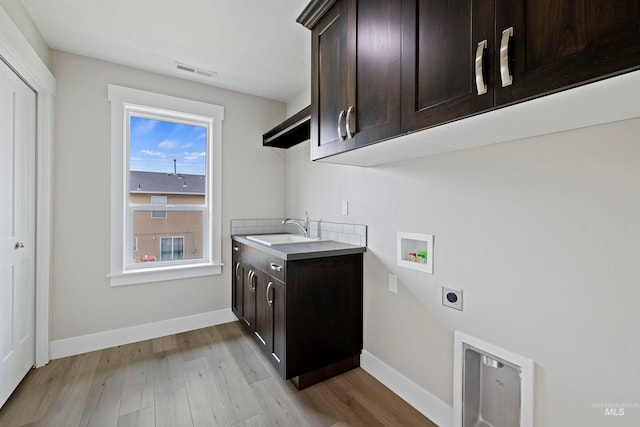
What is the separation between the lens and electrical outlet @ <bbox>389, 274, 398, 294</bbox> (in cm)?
195

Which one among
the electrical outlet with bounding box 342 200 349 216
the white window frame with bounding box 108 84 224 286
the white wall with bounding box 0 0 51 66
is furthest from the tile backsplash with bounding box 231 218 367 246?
the white wall with bounding box 0 0 51 66

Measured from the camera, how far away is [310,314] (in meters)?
1.98

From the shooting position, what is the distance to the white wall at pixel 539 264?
104 cm

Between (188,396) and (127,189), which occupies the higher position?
(127,189)

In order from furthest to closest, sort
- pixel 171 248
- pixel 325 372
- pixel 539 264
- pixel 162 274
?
pixel 171 248, pixel 162 274, pixel 325 372, pixel 539 264

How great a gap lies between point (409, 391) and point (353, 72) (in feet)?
6.49

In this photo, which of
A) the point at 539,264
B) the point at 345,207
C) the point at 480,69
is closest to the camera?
the point at 480,69

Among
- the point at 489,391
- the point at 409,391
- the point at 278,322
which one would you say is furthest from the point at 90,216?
the point at 489,391

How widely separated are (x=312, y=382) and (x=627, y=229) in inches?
75.2

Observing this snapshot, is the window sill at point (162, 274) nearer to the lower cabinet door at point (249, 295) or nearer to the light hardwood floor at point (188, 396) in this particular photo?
the lower cabinet door at point (249, 295)

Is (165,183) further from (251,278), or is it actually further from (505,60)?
(505,60)

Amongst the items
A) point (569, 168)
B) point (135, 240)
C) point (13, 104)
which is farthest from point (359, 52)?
point (135, 240)

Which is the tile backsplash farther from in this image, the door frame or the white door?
the white door

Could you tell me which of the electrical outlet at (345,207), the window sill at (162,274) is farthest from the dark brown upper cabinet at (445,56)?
the window sill at (162,274)
